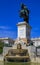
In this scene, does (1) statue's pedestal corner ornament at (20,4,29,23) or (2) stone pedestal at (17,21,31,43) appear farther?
(1) statue's pedestal corner ornament at (20,4,29,23)

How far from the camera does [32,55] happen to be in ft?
102

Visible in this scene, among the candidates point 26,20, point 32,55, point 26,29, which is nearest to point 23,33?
point 26,29

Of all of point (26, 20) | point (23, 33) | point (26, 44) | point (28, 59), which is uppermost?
point (26, 20)

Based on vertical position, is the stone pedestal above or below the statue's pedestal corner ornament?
below

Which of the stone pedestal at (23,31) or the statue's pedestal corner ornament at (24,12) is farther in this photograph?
the statue's pedestal corner ornament at (24,12)

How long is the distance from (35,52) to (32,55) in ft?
2.59

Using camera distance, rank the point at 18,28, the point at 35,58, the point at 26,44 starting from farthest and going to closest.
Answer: the point at 18,28, the point at 26,44, the point at 35,58

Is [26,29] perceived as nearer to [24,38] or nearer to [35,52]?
[24,38]

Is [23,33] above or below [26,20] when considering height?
below

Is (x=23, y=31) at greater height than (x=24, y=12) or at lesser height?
lesser

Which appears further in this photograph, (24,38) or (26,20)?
(26,20)

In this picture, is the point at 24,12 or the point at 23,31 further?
the point at 24,12

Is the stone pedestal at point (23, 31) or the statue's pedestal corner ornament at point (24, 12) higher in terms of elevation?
the statue's pedestal corner ornament at point (24, 12)

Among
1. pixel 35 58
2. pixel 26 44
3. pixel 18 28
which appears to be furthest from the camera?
pixel 18 28
